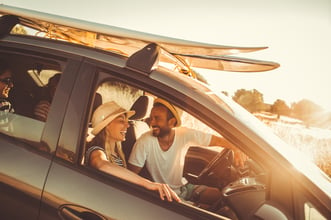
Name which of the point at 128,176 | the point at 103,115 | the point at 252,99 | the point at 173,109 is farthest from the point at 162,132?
the point at 252,99

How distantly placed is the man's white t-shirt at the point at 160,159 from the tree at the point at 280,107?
22649mm

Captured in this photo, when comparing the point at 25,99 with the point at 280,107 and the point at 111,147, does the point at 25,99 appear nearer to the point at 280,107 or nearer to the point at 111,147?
the point at 111,147

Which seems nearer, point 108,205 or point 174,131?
point 108,205

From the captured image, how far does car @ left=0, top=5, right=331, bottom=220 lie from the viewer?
1.49 metres

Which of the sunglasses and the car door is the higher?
the sunglasses

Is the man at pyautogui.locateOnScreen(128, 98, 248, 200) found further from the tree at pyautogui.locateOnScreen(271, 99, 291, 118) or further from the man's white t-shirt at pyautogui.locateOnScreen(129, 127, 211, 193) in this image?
the tree at pyautogui.locateOnScreen(271, 99, 291, 118)

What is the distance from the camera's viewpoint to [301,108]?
2398 centimetres

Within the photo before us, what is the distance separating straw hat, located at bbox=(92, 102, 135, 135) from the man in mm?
357

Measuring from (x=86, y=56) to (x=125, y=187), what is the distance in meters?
Result: 0.80

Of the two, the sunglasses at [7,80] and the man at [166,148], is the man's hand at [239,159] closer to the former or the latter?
the man at [166,148]

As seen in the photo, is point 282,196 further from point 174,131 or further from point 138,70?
point 174,131

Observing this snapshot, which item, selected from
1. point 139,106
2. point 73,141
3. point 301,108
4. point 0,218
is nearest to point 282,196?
point 73,141

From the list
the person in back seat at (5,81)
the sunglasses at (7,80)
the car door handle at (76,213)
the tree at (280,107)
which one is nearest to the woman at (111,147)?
the car door handle at (76,213)

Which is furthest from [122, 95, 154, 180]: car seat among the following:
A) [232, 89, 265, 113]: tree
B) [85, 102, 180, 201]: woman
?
[232, 89, 265, 113]: tree
